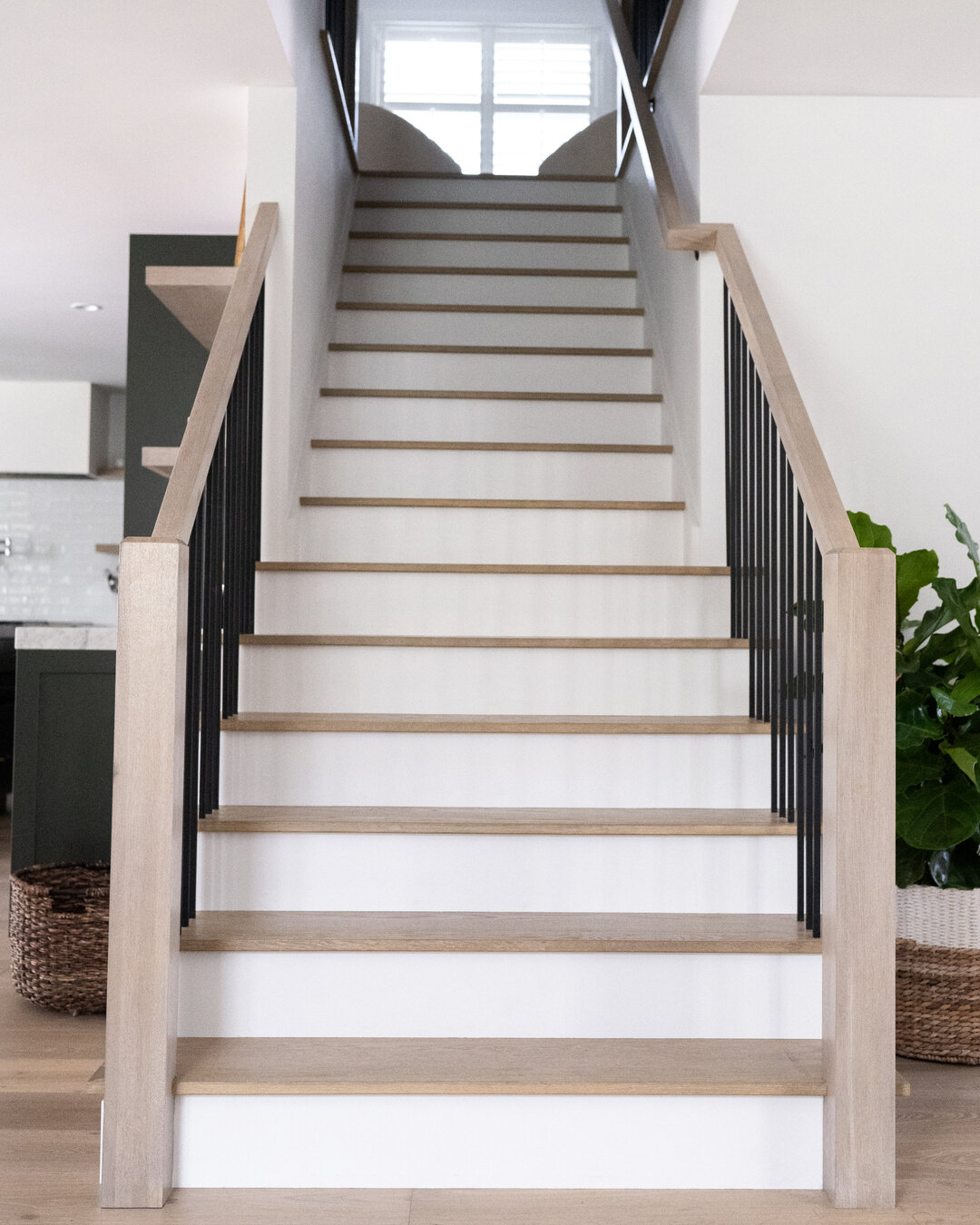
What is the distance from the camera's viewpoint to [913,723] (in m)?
2.39

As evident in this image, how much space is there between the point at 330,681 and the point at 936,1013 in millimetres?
1519

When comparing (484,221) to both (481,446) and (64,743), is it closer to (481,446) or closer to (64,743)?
(481,446)

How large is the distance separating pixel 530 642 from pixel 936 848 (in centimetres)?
98

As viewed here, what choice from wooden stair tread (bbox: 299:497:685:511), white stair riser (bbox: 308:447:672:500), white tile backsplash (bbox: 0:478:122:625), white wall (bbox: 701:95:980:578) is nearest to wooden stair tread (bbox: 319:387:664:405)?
white stair riser (bbox: 308:447:672:500)

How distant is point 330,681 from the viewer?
8.81 ft

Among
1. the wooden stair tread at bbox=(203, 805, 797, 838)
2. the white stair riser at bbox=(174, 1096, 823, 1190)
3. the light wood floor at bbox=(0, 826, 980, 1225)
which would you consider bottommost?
the light wood floor at bbox=(0, 826, 980, 1225)

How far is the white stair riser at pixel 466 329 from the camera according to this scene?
13.0 ft

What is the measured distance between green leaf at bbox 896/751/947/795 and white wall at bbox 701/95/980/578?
0.96m

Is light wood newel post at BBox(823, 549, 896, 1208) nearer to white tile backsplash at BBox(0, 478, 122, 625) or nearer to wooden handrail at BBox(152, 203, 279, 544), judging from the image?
wooden handrail at BBox(152, 203, 279, 544)

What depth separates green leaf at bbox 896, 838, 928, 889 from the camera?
2502 millimetres

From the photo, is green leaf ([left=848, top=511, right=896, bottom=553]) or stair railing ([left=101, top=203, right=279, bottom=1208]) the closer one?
stair railing ([left=101, top=203, right=279, bottom=1208])

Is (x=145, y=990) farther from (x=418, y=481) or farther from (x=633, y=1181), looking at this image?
(x=418, y=481)

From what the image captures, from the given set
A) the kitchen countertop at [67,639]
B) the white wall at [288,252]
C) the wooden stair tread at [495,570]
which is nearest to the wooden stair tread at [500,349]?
the white wall at [288,252]

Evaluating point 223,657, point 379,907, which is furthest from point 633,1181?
point 223,657
